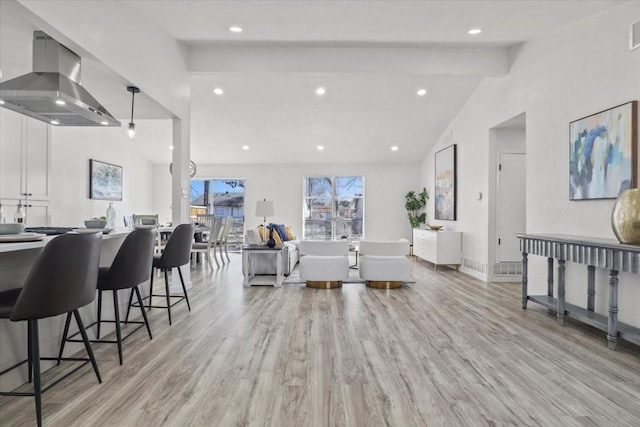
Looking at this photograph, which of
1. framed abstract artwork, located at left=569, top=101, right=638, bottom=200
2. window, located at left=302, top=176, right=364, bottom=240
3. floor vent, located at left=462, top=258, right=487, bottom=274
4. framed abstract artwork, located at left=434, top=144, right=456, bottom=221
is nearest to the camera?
framed abstract artwork, located at left=569, top=101, right=638, bottom=200

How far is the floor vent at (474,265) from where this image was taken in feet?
19.3

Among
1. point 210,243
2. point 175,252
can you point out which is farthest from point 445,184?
point 175,252

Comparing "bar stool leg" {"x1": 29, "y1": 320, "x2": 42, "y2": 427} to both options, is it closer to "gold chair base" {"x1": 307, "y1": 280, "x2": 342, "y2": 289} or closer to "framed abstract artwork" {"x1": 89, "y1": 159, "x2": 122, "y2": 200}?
"gold chair base" {"x1": 307, "y1": 280, "x2": 342, "y2": 289}

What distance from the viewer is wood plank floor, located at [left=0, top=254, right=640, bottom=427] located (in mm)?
1926

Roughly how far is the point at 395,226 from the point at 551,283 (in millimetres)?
6099

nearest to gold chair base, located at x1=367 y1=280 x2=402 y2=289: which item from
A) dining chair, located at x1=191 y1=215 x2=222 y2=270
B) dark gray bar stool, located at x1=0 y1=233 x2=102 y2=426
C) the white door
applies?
the white door

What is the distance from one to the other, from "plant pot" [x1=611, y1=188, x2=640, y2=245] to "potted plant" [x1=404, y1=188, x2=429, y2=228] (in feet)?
20.7

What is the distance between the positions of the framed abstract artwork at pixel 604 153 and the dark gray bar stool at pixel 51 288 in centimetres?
420

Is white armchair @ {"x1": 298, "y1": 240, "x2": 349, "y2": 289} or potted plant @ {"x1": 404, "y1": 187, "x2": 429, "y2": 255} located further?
potted plant @ {"x1": 404, "y1": 187, "x2": 429, "y2": 255}

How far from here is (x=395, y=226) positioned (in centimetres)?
1017

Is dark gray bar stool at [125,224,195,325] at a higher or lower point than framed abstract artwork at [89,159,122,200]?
lower

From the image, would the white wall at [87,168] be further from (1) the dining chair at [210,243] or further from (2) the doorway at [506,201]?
(2) the doorway at [506,201]

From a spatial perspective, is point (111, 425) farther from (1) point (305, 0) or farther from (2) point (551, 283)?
(2) point (551, 283)

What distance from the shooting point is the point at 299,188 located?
10.3 m
